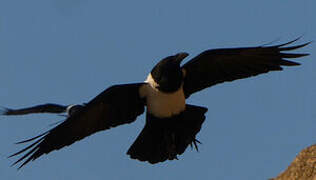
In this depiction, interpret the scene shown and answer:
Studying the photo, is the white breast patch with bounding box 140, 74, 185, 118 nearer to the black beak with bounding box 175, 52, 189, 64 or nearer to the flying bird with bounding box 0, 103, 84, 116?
the black beak with bounding box 175, 52, 189, 64

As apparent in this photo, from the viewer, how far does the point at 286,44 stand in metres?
8.63

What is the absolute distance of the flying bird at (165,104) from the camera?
27.9 feet

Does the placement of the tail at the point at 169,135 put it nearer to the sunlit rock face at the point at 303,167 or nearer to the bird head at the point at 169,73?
the bird head at the point at 169,73

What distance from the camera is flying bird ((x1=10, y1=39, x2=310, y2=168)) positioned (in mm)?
8516

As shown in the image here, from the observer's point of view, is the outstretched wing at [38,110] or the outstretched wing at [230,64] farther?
the outstretched wing at [38,110]

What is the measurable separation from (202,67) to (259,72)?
678 millimetres

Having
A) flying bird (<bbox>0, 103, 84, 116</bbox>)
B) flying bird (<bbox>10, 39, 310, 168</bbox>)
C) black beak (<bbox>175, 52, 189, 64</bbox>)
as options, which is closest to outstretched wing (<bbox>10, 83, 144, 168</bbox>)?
flying bird (<bbox>10, 39, 310, 168</bbox>)

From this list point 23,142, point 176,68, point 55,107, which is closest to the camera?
point 23,142

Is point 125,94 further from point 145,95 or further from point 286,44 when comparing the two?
point 286,44

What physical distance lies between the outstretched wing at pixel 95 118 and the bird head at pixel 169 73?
0.30 m

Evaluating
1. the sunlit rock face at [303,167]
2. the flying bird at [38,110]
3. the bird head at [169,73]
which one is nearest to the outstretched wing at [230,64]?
the bird head at [169,73]

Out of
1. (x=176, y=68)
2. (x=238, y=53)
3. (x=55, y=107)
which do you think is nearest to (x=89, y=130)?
(x=176, y=68)

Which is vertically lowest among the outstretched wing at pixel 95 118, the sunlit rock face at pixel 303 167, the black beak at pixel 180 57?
the sunlit rock face at pixel 303 167

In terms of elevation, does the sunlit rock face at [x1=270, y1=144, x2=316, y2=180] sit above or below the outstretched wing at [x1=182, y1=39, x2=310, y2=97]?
below
